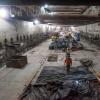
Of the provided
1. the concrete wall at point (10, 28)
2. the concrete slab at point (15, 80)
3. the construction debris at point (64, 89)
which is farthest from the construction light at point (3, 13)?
the construction debris at point (64, 89)

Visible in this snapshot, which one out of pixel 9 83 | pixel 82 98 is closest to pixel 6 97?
pixel 9 83

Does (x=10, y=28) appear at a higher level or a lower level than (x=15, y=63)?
higher

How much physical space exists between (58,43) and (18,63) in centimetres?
881

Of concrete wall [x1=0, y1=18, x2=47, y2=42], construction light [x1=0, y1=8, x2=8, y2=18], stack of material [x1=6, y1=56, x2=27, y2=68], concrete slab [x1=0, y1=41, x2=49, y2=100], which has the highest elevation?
construction light [x1=0, y1=8, x2=8, y2=18]

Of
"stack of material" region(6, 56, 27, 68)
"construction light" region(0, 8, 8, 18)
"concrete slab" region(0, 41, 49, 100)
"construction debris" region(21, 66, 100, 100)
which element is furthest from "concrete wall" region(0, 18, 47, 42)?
"construction debris" region(21, 66, 100, 100)

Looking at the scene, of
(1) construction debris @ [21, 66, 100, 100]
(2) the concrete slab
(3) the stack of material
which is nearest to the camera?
(1) construction debris @ [21, 66, 100, 100]

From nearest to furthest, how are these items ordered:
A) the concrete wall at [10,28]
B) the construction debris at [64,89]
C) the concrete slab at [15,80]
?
the construction debris at [64,89], the concrete slab at [15,80], the concrete wall at [10,28]

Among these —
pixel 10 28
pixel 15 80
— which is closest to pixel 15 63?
pixel 15 80

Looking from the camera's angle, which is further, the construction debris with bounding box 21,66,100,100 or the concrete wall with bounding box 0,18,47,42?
the concrete wall with bounding box 0,18,47,42

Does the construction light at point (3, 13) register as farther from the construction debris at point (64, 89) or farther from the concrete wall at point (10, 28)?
the construction debris at point (64, 89)

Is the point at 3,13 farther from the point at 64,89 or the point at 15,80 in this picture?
the point at 64,89

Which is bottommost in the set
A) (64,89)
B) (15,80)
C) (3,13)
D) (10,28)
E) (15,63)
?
(15,80)

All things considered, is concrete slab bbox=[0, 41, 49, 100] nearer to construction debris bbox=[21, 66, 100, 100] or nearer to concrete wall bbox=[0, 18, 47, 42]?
construction debris bbox=[21, 66, 100, 100]

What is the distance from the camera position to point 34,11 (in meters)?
20.6
